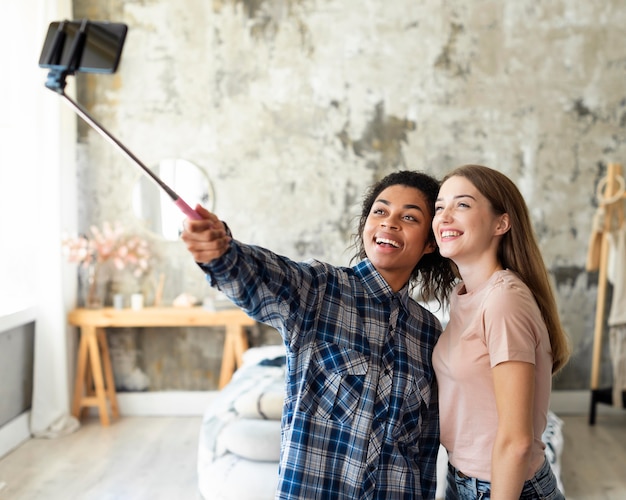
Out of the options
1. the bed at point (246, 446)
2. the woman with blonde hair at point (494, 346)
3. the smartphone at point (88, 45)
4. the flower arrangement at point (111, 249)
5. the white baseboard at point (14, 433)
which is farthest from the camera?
the flower arrangement at point (111, 249)

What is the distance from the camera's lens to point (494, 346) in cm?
123

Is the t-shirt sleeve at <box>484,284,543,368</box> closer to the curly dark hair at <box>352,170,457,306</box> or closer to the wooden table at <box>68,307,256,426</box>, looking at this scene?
the curly dark hair at <box>352,170,457,306</box>

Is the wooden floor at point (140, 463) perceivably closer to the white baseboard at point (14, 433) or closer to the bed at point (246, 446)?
the white baseboard at point (14, 433)

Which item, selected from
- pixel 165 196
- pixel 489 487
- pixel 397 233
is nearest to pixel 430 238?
pixel 397 233

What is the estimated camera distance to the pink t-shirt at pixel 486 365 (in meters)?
1.23

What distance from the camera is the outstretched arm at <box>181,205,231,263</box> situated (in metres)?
1.04

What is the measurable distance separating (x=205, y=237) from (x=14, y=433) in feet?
10.5

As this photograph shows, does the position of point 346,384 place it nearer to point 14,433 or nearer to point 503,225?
point 503,225

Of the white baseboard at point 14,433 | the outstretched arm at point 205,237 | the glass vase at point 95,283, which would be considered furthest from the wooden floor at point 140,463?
the outstretched arm at point 205,237

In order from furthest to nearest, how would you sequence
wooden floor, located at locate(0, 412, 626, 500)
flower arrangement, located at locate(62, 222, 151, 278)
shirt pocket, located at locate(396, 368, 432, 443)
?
1. flower arrangement, located at locate(62, 222, 151, 278)
2. wooden floor, located at locate(0, 412, 626, 500)
3. shirt pocket, located at locate(396, 368, 432, 443)

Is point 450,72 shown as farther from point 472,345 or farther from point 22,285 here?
point 472,345

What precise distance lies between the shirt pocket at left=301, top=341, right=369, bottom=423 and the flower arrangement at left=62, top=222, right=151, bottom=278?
306 cm

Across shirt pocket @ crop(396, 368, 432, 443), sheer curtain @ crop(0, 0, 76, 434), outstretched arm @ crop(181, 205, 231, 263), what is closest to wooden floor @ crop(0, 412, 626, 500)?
sheer curtain @ crop(0, 0, 76, 434)

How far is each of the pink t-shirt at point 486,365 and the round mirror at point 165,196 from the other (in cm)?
320
